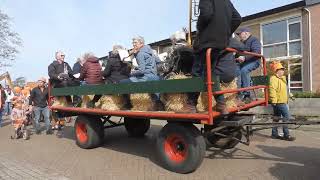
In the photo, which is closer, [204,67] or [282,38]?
[204,67]

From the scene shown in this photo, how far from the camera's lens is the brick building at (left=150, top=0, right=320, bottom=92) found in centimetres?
2078

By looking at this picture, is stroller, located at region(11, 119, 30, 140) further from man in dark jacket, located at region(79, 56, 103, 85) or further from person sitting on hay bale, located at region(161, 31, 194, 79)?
person sitting on hay bale, located at region(161, 31, 194, 79)

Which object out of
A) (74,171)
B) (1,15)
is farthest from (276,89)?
(1,15)

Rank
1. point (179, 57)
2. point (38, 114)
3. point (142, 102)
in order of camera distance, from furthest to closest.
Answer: point (38, 114) → point (142, 102) → point (179, 57)

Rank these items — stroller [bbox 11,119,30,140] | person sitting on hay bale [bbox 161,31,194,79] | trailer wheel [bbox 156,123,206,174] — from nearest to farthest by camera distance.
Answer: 1. trailer wheel [bbox 156,123,206,174]
2. person sitting on hay bale [bbox 161,31,194,79]
3. stroller [bbox 11,119,30,140]

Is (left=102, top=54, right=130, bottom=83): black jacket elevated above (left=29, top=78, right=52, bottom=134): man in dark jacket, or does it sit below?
above

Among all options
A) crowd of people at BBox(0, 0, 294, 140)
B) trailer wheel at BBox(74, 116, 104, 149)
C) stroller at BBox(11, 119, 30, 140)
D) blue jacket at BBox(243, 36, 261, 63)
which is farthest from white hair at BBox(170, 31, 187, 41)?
stroller at BBox(11, 119, 30, 140)

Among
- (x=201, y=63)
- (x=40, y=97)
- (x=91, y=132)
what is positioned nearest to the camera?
(x=201, y=63)

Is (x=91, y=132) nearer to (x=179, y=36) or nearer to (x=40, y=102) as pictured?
(x=179, y=36)

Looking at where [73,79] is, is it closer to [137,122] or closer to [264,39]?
[137,122]

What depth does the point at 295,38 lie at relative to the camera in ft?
72.4

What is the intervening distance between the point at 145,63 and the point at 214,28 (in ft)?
5.92

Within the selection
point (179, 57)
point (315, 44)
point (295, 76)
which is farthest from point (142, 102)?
point (295, 76)

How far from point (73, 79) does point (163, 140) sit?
417cm
